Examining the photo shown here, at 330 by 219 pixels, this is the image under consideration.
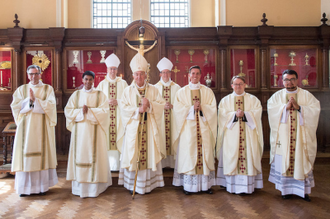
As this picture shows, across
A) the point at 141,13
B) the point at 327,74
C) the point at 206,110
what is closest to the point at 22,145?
the point at 206,110

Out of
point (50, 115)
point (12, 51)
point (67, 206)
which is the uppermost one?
point (12, 51)

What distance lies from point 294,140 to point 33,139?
479 centimetres

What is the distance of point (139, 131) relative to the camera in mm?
5344

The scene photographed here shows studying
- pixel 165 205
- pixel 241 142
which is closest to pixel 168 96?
pixel 241 142

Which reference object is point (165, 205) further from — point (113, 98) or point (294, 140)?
point (113, 98)

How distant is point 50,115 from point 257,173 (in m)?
4.07

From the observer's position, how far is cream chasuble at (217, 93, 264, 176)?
Answer: 522 centimetres

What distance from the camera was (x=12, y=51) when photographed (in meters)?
8.84

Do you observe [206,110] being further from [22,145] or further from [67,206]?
[22,145]

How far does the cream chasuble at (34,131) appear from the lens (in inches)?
206

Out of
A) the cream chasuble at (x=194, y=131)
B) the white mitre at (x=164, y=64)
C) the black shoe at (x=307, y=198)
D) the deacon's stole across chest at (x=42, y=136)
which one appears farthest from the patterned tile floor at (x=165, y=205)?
the white mitre at (x=164, y=64)

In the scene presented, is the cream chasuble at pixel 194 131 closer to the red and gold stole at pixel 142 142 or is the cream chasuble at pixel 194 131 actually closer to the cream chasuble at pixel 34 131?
the red and gold stole at pixel 142 142

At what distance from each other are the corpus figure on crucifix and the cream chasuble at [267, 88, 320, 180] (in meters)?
1.20

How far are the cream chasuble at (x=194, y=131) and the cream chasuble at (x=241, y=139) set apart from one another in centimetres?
26
